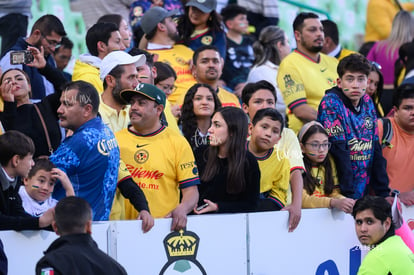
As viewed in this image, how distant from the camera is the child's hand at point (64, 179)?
7.05 m

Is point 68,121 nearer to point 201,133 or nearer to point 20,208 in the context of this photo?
point 20,208

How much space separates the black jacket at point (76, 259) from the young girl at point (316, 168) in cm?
379

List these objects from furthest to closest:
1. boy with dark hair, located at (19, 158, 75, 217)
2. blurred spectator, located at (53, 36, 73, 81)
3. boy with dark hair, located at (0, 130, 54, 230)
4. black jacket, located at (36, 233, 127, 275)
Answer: blurred spectator, located at (53, 36, 73, 81) < boy with dark hair, located at (19, 158, 75, 217) < boy with dark hair, located at (0, 130, 54, 230) < black jacket, located at (36, 233, 127, 275)

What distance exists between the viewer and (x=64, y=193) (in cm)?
747

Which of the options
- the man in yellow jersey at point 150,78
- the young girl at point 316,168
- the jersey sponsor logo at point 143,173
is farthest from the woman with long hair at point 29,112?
the young girl at point 316,168

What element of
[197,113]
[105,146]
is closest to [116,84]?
[197,113]

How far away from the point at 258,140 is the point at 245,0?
5.22m

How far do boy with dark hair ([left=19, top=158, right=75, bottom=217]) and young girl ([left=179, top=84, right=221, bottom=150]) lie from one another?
89.6 inches

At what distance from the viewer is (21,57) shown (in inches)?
350

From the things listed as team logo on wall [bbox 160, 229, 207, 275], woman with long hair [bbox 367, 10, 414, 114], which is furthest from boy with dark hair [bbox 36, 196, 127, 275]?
woman with long hair [bbox 367, 10, 414, 114]

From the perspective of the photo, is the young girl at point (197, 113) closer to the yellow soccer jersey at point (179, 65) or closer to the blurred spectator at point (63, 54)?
the yellow soccer jersey at point (179, 65)

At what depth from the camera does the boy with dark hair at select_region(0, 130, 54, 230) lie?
6.95 metres

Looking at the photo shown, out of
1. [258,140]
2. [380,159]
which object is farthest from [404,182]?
[258,140]

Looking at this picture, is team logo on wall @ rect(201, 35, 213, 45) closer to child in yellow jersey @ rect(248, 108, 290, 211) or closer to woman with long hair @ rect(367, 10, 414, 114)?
woman with long hair @ rect(367, 10, 414, 114)
